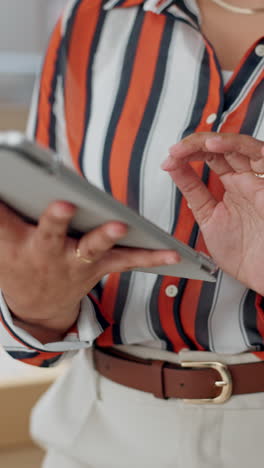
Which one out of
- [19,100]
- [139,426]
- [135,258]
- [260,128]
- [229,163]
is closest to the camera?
[135,258]

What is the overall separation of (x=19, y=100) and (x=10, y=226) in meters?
1.61

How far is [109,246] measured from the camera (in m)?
0.66

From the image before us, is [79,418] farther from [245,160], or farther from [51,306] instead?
[245,160]

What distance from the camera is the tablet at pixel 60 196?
521 mm

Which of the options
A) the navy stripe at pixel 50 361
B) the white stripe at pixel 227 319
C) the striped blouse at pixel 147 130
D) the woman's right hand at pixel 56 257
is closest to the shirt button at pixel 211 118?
the striped blouse at pixel 147 130

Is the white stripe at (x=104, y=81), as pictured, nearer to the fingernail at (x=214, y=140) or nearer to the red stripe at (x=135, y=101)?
the red stripe at (x=135, y=101)

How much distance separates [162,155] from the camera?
100 centimetres

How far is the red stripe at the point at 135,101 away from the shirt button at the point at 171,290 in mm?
143

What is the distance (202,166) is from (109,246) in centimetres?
33

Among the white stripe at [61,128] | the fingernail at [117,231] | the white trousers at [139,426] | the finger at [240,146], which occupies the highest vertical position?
the finger at [240,146]

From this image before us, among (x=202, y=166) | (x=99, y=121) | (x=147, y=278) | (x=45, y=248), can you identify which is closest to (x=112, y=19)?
(x=99, y=121)

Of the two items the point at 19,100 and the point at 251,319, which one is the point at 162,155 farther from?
the point at 19,100

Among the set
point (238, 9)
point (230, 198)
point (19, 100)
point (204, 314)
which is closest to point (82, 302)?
point (204, 314)

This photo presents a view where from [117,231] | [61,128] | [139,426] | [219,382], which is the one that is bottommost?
[139,426]
